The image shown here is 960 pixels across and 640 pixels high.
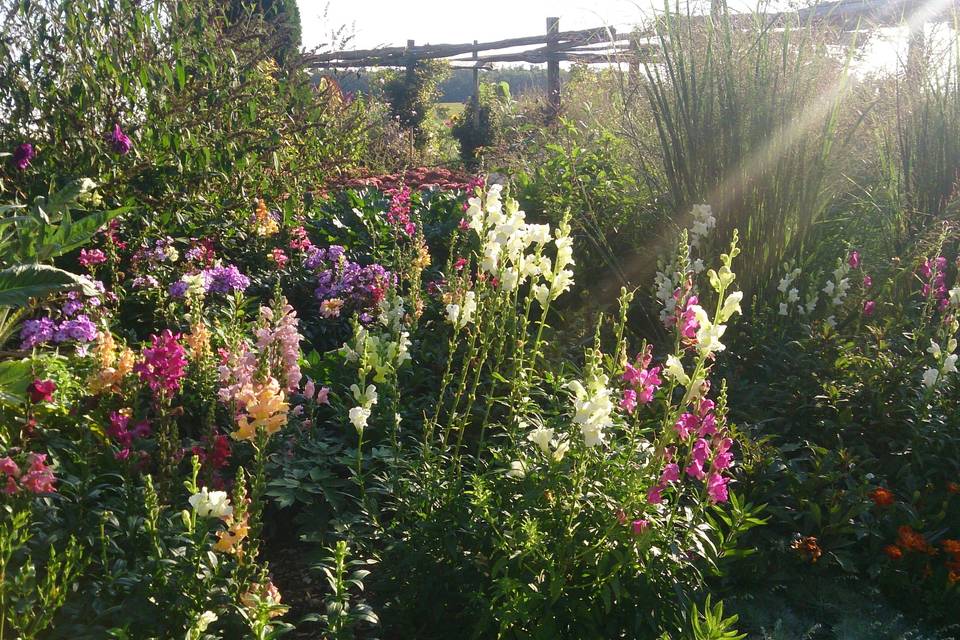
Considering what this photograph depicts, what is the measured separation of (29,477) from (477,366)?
62.2 inches

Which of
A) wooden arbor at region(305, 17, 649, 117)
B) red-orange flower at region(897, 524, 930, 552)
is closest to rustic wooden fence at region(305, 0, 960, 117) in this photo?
wooden arbor at region(305, 17, 649, 117)

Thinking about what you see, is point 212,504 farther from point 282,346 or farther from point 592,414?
point 592,414

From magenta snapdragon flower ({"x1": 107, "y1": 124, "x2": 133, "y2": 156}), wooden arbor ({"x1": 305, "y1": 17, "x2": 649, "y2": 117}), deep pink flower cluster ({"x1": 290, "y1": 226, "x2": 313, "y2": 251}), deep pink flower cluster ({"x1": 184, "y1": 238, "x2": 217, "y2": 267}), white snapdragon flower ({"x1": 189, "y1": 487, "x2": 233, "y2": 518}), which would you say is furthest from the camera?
wooden arbor ({"x1": 305, "y1": 17, "x2": 649, "y2": 117})

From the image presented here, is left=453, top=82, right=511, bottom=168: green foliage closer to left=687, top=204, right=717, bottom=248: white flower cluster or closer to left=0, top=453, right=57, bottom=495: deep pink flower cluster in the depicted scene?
left=687, top=204, right=717, bottom=248: white flower cluster

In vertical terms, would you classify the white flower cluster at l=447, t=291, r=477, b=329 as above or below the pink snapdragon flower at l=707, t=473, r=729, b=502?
above

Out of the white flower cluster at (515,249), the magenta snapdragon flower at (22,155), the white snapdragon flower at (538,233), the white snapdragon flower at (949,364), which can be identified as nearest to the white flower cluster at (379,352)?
the white flower cluster at (515,249)

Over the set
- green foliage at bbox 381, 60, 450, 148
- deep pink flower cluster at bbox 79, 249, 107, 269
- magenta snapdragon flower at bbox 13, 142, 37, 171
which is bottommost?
deep pink flower cluster at bbox 79, 249, 107, 269

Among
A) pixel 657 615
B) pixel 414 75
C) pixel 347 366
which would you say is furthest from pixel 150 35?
pixel 414 75

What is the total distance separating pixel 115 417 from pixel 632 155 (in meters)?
3.94

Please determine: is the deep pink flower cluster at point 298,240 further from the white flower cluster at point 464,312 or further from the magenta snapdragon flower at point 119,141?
the white flower cluster at point 464,312

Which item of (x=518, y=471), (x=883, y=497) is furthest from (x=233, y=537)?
(x=883, y=497)

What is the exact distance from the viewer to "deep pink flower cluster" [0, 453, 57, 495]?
1.94 m

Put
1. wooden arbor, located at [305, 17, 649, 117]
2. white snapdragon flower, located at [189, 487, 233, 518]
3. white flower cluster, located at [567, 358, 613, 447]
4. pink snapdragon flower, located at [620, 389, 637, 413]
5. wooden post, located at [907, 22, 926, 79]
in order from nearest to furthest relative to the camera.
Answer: white snapdragon flower, located at [189, 487, 233, 518]
white flower cluster, located at [567, 358, 613, 447]
pink snapdragon flower, located at [620, 389, 637, 413]
wooden post, located at [907, 22, 926, 79]
wooden arbor, located at [305, 17, 649, 117]

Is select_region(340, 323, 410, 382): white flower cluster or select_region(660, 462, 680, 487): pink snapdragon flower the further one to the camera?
select_region(340, 323, 410, 382): white flower cluster
